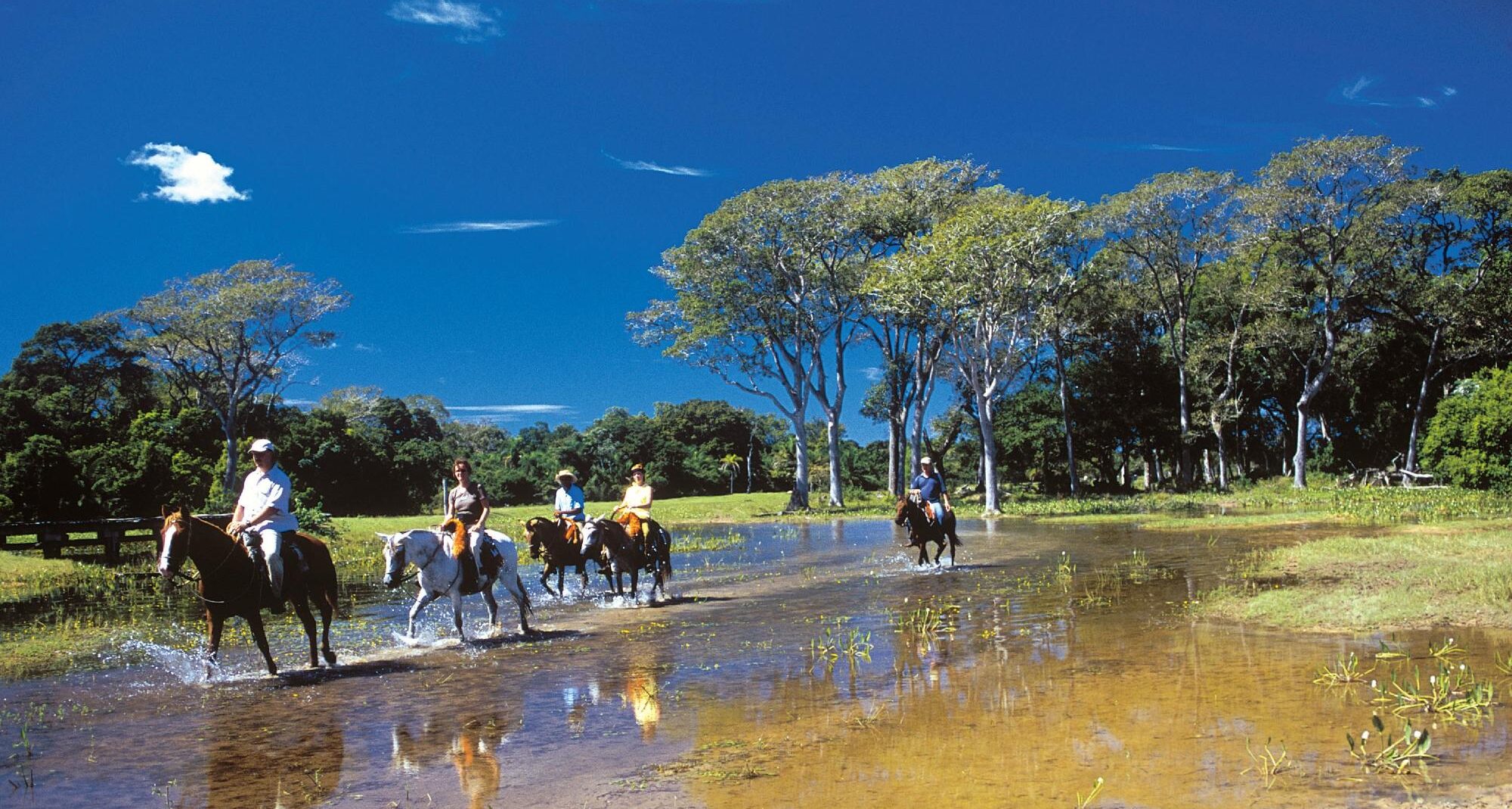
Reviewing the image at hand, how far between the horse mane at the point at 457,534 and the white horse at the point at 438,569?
0.10 meters

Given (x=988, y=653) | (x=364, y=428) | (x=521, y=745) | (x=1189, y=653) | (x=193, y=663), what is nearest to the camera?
(x=521, y=745)

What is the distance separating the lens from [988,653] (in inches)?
407

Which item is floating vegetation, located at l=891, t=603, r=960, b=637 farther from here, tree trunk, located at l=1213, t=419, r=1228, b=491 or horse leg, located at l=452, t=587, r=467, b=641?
tree trunk, located at l=1213, t=419, r=1228, b=491

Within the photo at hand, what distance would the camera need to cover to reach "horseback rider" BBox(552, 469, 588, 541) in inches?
704

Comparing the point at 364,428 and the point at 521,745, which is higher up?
the point at 364,428

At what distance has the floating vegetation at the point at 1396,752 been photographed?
5777 mm

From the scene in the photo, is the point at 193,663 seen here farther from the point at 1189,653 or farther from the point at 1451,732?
the point at 1451,732

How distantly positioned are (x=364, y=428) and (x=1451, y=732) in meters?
73.9

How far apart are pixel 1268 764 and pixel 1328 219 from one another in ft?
147

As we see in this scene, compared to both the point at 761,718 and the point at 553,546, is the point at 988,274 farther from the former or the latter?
the point at 761,718

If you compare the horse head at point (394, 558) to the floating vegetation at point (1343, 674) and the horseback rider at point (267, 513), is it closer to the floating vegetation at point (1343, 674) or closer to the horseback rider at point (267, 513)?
the horseback rider at point (267, 513)

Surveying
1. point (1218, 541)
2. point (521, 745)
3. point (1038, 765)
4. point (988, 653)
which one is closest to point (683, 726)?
point (521, 745)

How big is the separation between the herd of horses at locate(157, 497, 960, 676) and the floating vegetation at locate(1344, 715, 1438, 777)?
9.80m

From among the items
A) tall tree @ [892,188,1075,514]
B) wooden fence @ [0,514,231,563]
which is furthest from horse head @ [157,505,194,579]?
tall tree @ [892,188,1075,514]
